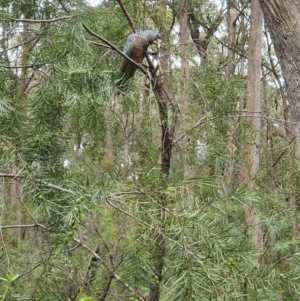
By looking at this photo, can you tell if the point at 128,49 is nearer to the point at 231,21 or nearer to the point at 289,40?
the point at 289,40

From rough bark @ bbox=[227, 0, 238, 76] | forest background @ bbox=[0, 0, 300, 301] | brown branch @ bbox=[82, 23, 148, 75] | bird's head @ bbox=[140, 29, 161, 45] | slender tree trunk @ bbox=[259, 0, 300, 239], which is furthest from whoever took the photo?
rough bark @ bbox=[227, 0, 238, 76]

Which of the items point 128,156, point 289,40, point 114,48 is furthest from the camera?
point 289,40

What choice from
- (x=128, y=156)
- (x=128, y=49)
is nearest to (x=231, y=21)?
(x=128, y=156)

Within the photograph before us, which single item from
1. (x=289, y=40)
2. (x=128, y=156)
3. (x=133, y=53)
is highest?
(x=289, y=40)

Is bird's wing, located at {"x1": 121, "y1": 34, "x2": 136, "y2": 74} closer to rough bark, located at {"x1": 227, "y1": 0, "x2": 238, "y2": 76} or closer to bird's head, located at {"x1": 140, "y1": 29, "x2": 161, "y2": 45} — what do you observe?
bird's head, located at {"x1": 140, "y1": 29, "x2": 161, "y2": 45}

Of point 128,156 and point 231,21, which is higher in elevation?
point 231,21

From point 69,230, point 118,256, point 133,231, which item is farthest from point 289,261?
point 69,230

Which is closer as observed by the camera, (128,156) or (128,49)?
(128,49)

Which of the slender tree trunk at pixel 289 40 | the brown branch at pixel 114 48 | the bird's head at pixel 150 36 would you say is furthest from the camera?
the slender tree trunk at pixel 289 40

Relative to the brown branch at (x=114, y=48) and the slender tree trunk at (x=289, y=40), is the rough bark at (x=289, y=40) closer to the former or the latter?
the slender tree trunk at (x=289, y=40)

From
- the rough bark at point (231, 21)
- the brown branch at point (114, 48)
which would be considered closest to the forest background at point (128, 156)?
the brown branch at point (114, 48)

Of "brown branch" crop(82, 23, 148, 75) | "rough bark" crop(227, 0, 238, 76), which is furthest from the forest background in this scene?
"rough bark" crop(227, 0, 238, 76)

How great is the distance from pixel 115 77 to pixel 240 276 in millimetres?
791

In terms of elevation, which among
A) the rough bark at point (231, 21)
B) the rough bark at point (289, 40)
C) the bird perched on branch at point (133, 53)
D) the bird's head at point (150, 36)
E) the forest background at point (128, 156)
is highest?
the rough bark at point (231, 21)
